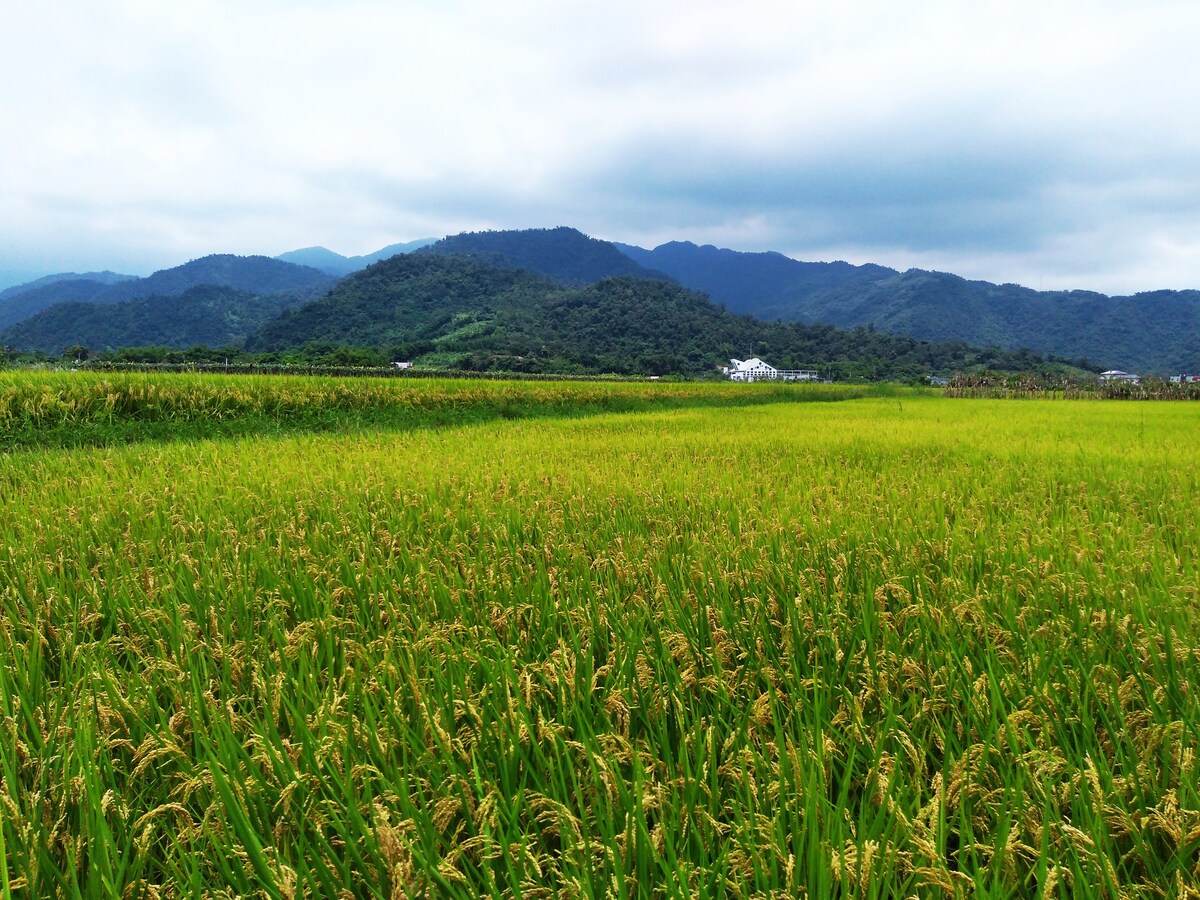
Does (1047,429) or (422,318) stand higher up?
(422,318)

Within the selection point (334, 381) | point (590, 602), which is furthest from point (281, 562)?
point (334, 381)

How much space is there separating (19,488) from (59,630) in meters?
4.42

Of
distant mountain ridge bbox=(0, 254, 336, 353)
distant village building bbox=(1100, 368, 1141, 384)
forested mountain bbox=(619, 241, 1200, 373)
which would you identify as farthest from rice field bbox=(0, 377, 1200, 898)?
distant mountain ridge bbox=(0, 254, 336, 353)

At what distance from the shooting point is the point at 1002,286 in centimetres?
19050

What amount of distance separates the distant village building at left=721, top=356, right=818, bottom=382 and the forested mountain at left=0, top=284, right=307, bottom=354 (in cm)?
10213

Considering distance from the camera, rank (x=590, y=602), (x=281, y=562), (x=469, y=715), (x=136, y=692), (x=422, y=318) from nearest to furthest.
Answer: (x=469, y=715) < (x=136, y=692) < (x=590, y=602) < (x=281, y=562) < (x=422, y=318)

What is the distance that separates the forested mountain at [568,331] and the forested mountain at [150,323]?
913 inches

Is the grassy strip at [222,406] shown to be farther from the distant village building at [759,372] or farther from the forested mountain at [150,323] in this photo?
the forested mountain at [150,323]

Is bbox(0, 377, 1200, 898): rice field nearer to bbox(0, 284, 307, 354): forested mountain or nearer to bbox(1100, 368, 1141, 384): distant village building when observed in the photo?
bbox(1100, 368, 1141, 384): distant village building

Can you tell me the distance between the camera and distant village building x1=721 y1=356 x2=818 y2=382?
94.1 metres

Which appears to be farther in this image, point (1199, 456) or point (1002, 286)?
point (1002, 286)

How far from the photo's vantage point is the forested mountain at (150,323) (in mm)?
119856

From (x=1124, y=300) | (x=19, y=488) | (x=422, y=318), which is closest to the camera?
(x=19, y=488)

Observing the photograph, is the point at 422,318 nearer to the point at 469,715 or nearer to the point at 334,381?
the point at 334,381
